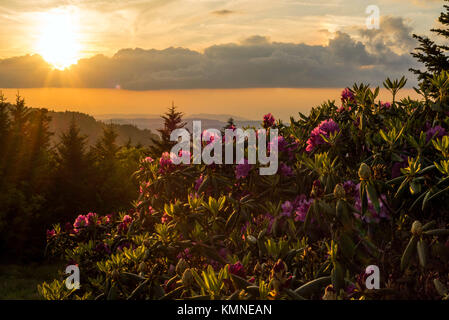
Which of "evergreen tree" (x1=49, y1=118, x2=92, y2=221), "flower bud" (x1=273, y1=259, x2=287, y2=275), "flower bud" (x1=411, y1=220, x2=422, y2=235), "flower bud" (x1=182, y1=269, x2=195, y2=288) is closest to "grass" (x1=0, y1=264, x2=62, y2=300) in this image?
"evergreen tree" (x1=49, y1=118, x2=92, y2=221)

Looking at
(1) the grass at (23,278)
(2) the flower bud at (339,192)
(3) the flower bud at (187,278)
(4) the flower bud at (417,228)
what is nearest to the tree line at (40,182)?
(1) the grass at (23,278)

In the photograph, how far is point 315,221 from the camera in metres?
4.09

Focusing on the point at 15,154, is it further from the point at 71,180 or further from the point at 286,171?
the point at 286,171

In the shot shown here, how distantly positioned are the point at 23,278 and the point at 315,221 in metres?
18.1

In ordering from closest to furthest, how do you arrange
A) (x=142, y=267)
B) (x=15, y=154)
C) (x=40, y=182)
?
(x=142, y=267) → (x=15, y=154) → (x=40, y=182)

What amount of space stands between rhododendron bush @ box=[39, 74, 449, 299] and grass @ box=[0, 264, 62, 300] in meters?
12.5

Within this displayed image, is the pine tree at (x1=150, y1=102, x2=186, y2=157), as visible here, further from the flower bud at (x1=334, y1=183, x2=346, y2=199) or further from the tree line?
the flower bud at (x1=334, y1=183, x2=346, y2=199)

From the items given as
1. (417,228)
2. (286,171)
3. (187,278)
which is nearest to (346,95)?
(286,171)

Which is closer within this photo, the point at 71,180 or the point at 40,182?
the point at 40,182

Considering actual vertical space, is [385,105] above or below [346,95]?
below

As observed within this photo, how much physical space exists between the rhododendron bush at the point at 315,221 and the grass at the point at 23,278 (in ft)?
41.0

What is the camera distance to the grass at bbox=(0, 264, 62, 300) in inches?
630
